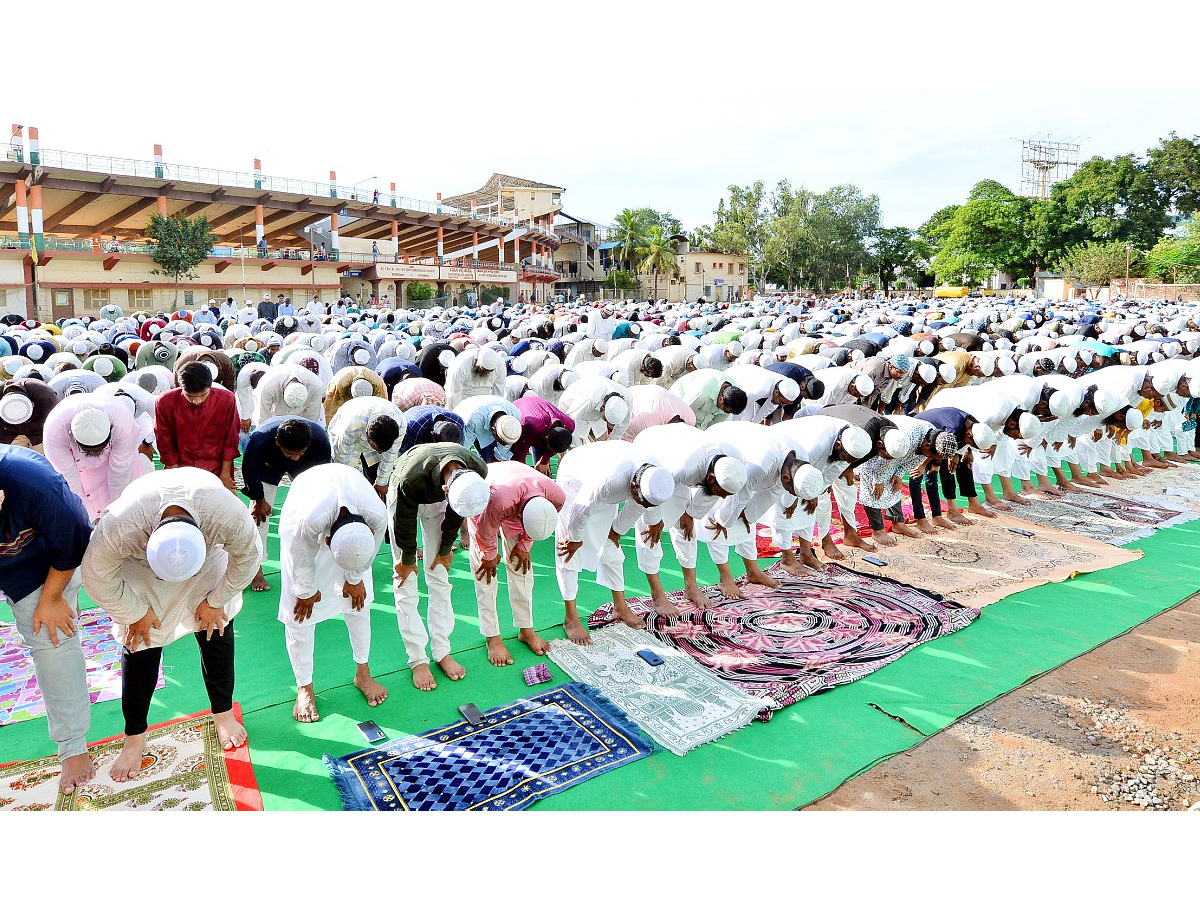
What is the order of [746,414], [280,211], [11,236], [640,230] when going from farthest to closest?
1. [640,230]
2. [280,211]
3. [11,236]
4. [746,414]

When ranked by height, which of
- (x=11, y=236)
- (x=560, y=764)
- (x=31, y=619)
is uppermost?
(x=11, y=236)

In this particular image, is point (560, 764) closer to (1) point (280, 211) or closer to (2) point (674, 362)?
(2) point (674, 362)

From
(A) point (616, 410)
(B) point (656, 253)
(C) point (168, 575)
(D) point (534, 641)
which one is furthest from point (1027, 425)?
(B) point (656, 253)

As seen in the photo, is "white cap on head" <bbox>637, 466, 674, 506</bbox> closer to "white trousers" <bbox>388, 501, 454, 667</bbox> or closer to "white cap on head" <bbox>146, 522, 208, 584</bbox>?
"white trousers" <bbox>388, 501, 454, 667</bbox>

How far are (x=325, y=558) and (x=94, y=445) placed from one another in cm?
189

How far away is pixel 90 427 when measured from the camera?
4074 mm

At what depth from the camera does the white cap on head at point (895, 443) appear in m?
4.77

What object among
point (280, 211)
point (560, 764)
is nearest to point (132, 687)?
point (560, 764)

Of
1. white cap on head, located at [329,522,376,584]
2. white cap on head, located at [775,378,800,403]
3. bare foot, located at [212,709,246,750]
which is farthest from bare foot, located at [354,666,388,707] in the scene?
white cap on head, located at [775,378,800,403]

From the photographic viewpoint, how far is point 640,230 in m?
45.5

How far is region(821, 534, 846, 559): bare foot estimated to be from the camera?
5363 millimetres

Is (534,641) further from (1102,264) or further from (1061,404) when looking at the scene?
(1102,264)

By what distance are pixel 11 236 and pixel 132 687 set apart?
24.0 meters

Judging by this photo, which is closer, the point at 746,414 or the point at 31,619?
the point at 31,619
